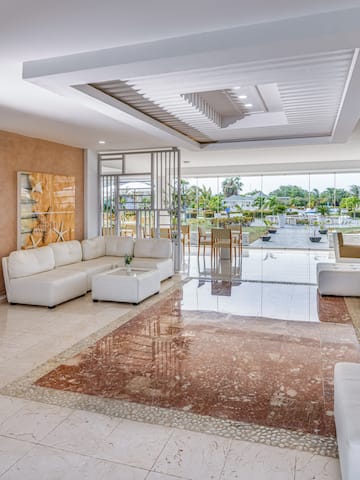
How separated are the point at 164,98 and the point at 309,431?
12.5 feet

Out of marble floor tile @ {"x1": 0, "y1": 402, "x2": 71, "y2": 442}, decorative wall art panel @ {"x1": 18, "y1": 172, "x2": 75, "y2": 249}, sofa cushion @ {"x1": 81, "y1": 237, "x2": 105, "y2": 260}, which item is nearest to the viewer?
→ marble floor tile @ {"x1": 0, "y1": 402, "x2": 71, "y2": 442}

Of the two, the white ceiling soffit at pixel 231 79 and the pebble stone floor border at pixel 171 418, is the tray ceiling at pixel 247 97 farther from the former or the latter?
the pebble stone floor border at pixel 171 418

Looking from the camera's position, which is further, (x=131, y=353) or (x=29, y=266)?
(x=29, y=266)

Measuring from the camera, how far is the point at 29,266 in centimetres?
628

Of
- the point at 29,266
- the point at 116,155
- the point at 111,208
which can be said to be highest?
the point at 116,155

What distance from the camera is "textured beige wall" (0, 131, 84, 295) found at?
21.1 ft

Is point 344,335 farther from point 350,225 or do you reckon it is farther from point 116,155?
point 350,225

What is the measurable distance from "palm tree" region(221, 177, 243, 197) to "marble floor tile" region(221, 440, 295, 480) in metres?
11.5

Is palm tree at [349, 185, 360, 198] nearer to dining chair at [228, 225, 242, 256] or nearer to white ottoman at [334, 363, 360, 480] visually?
dining chair at [228, 225, 242, 256]

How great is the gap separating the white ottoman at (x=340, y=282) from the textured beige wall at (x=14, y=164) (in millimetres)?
5149

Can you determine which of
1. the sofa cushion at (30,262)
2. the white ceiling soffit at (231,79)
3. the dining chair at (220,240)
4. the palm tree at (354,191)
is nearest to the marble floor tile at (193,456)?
the white ceiling soffit at (231,79)

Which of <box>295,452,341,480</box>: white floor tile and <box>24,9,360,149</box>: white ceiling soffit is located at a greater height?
<box>24,9,360,149</box>: white ceiling soffit

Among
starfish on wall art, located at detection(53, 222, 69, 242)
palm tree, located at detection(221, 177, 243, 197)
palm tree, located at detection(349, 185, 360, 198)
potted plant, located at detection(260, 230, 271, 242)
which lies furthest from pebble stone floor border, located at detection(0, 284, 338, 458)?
palm tree, located at detection(349, 185, 360, 198)

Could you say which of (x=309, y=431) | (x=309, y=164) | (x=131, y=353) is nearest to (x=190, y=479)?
(x=309, y=431)
